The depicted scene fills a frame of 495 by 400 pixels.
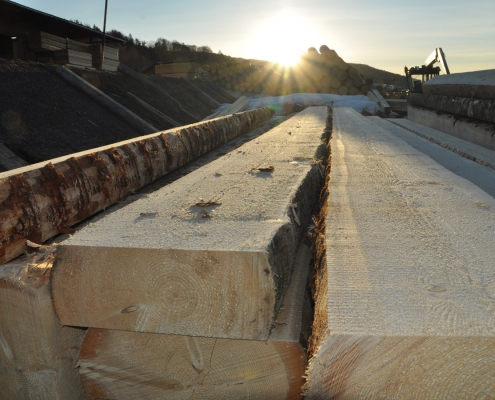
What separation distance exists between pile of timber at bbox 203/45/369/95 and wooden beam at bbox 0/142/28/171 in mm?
12615

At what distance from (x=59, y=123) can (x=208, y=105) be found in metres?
7.25

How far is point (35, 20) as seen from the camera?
11.7 m

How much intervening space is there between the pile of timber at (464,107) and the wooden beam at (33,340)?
3150 mm

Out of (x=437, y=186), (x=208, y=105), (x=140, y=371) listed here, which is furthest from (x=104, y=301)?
(x=208, y=105)

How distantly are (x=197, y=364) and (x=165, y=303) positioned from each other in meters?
0.24

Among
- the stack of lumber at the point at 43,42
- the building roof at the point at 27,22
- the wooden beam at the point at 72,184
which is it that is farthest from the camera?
the building roof at the point at 27,22

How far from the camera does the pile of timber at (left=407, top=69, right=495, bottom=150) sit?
3447 mm

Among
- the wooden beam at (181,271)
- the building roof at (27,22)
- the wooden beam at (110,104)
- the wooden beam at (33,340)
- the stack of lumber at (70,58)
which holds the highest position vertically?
the building roof at (27,22)

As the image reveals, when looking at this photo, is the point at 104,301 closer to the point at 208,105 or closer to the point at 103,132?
the point at 103,132

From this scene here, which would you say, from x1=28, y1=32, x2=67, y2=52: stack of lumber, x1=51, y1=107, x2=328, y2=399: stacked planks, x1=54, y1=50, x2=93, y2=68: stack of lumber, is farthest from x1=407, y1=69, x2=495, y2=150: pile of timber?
x1=28, y1=32, x2=67, y2=52: stack of lumber

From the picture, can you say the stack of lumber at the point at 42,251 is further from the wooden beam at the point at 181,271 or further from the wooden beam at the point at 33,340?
the wooden beam at the point at 181,271

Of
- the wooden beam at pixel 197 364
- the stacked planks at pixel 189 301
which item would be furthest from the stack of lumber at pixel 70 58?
the wooden beam at pixel 197 364

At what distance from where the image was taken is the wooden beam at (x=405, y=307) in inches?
32.7

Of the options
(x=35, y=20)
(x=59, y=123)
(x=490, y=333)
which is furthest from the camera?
(x=35, y=20)
